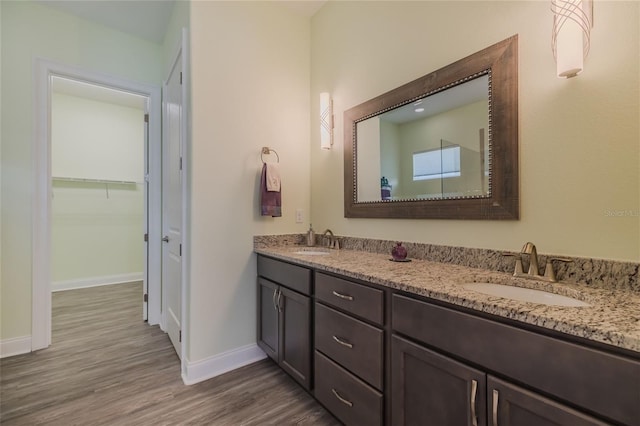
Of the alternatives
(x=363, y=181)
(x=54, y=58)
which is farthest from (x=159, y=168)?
(x=363, y=181)

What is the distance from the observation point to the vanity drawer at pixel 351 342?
4.15 ft

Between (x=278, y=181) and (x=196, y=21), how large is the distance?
4.04ft

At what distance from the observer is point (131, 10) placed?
2.51 metres

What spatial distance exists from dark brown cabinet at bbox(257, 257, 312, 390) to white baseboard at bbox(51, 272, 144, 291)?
3.69 m

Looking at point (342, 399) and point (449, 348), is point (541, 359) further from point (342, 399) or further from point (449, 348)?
point (342, 399)

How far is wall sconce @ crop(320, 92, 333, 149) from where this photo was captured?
7.72 ft

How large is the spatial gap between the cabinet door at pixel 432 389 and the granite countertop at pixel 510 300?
23cm

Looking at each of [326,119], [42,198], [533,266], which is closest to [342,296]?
[533,266]

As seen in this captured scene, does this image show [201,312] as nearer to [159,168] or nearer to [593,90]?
[159,168]

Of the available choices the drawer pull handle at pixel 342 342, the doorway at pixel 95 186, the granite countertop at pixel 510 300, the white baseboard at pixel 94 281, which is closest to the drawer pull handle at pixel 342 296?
the granite countertop at pixel 510 300

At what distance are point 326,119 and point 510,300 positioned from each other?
6.15 ft

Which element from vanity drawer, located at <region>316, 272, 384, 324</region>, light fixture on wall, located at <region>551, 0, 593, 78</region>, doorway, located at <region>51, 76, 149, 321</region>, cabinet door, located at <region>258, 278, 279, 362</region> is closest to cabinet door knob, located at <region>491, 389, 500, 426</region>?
vanity drawer, located at <region>316, 272, 384, 324</region>

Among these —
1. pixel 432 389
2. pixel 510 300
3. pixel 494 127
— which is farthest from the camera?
pixel 494 127

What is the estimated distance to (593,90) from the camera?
1.09 meters
